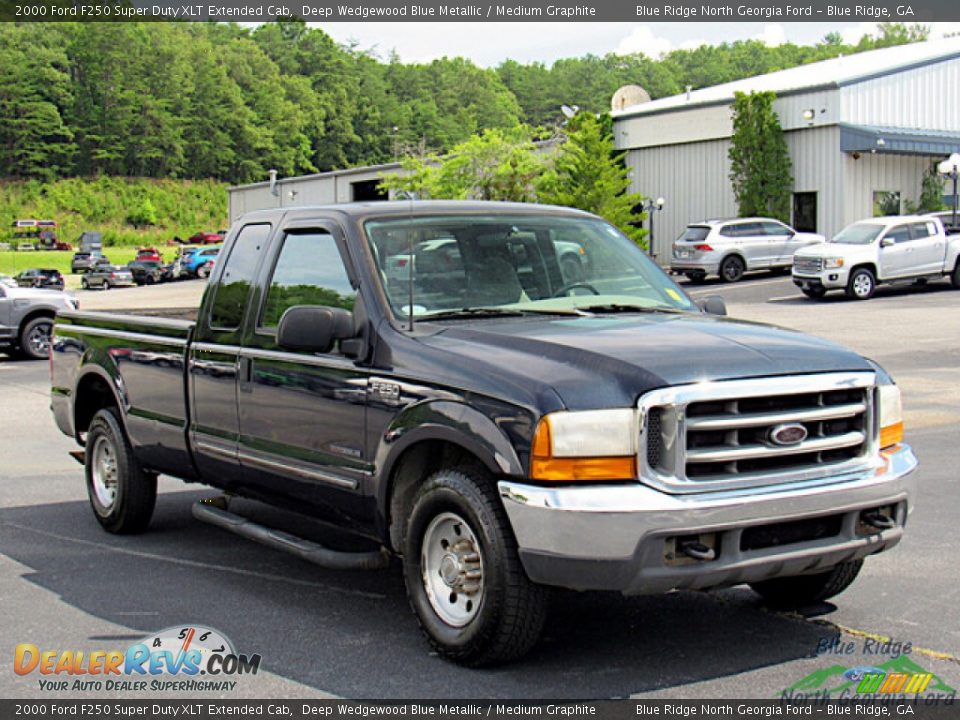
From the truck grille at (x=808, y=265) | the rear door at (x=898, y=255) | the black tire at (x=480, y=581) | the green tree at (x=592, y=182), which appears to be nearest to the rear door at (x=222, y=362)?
the black tire at (x=480, y=581)

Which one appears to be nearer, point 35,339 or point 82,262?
point 35,339

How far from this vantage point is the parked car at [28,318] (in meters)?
22.2

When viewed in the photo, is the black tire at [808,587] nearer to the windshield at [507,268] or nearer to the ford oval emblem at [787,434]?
the ford oval emblem at [787,434]

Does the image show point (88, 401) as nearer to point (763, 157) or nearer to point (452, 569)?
point (452, 569)

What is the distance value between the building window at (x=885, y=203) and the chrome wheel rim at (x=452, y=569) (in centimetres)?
3770

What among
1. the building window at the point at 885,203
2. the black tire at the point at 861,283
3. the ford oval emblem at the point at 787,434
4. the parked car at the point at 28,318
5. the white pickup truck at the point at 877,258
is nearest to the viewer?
the ford oval emblem at the point at 787,434

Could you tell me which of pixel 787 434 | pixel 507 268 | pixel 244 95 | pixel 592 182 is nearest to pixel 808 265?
pixel 592 182

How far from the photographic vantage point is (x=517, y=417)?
15.5 feet

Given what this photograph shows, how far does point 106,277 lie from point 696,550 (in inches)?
2379

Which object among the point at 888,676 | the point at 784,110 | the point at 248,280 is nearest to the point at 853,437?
the point at 888,676

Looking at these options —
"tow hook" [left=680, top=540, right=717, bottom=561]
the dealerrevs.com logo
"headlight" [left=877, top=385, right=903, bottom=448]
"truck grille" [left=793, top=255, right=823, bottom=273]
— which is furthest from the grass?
"tow hook" [left=680, top=540, right=717, bottom=561]

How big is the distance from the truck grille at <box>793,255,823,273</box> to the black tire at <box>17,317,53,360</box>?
17.1 metres

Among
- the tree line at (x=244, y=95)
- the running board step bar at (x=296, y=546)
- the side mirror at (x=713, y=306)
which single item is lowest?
the running board step bar at (x=296, y=546)

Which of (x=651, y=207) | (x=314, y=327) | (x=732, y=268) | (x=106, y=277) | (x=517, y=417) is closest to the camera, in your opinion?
(x=517, y=417)
